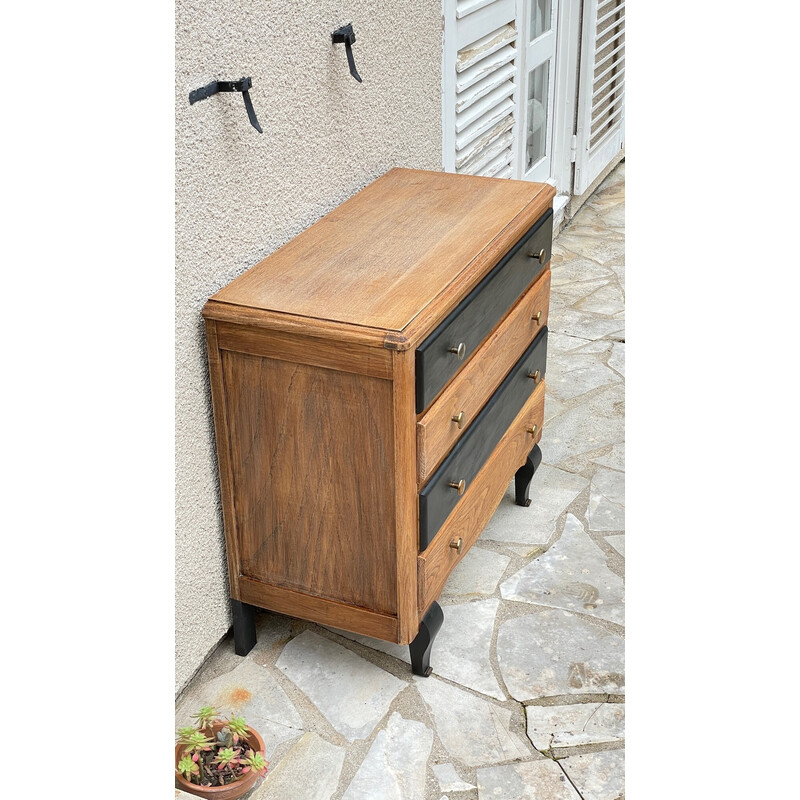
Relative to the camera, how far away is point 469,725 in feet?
6.68

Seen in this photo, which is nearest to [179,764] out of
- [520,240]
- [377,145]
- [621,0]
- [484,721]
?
[484,721]

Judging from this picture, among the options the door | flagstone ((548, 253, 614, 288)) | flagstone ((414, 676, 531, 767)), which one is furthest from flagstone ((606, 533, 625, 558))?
the door

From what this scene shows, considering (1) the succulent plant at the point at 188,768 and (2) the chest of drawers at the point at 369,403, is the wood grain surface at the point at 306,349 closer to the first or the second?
(2) the chest of drawers at the point at 369,403

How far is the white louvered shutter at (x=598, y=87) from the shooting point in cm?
441

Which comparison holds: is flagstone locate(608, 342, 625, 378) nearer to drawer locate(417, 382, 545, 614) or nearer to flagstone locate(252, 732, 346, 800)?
drawer locate(417, 382, 545, 614)

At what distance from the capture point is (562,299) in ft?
13.1

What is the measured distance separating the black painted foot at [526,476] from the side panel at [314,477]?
2.75 ft

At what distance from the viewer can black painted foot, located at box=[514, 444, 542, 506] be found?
8.90ft

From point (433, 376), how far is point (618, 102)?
383 cm

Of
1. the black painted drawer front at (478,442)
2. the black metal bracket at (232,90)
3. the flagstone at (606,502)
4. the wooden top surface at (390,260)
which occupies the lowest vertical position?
the flagstone at (606,502)

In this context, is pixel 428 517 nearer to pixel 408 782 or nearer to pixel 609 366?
pixel 408 782

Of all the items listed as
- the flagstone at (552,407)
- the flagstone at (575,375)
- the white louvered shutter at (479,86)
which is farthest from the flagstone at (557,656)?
the white louvered shutter at (479,86)

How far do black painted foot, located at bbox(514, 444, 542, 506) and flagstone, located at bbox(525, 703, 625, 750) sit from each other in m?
0.77

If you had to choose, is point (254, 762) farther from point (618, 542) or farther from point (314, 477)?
point (618, 542)
